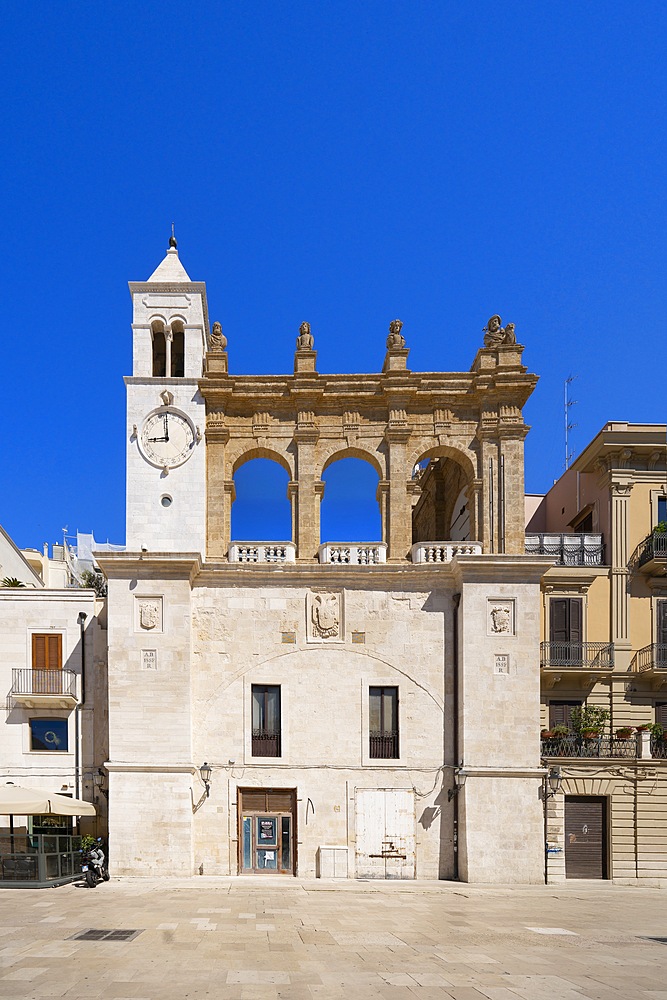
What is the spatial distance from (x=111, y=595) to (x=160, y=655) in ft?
8.04

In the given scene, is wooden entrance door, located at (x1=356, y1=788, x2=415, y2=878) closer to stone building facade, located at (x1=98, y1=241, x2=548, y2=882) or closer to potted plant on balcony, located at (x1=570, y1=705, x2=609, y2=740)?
stone building facade, located at (x1=98, y1=241, x2=548, y2=882)

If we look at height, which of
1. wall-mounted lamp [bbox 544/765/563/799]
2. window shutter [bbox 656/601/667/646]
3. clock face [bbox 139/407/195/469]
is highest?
clock face [bbox 139/407/195/469]

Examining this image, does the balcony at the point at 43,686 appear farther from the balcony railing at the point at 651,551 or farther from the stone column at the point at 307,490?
the balcony railing at the point at 651,551

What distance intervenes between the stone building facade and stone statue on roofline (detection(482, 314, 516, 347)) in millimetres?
109

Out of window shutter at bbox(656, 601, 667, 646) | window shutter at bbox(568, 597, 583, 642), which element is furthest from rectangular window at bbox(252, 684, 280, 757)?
window shutter at bbox(656, 601, 667, 646)

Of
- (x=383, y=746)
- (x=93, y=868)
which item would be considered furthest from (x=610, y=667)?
(x=93, y=868)

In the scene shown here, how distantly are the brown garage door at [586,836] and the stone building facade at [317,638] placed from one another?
2.76m

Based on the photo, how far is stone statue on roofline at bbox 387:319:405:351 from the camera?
31.9 metres

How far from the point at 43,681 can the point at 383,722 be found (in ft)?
37.7

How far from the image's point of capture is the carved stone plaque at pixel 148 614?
2848 centimetres

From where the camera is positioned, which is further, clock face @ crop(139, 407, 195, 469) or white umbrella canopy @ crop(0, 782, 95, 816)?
clock face @ crop(139, 407, 195, 469)

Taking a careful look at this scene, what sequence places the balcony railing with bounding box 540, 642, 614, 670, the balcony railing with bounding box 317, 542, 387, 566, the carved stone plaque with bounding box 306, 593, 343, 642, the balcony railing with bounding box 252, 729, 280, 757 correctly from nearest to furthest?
1. the balcony railing with bounding box 252, 729, 280, 757
2. the carved stone plaque with bounding box 306, 593, 343, 642
3. the balcony railing with bounding box 317, 542, 387, 566
4. the balcony railing with bounding box 540, 642, 614, 670

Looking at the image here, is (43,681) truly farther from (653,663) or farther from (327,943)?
(653,663)

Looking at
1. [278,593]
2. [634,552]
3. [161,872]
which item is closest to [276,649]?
[278,593]
